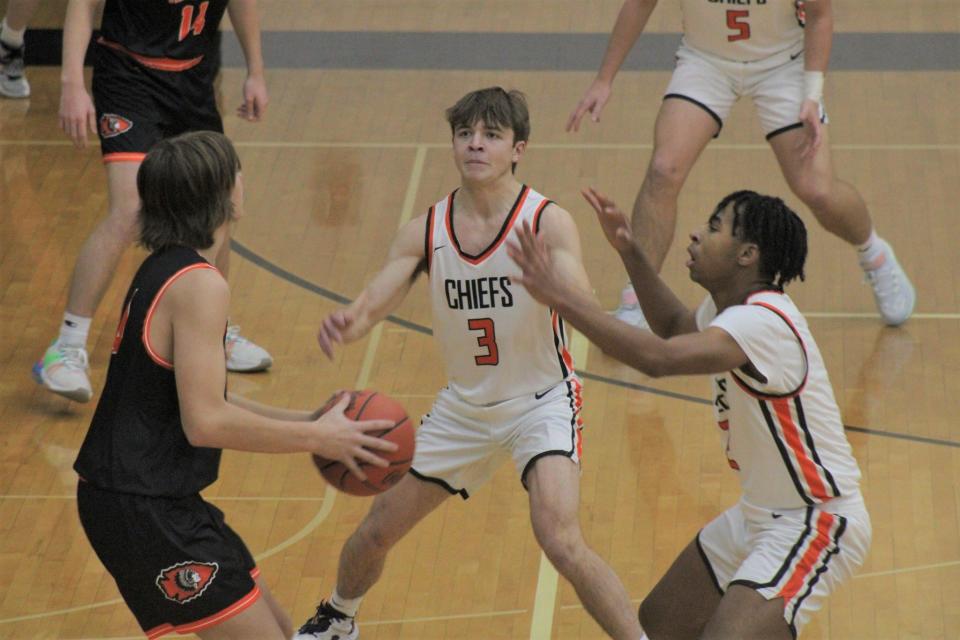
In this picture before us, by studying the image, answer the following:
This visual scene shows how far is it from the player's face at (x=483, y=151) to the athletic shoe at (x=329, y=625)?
4.52 ft

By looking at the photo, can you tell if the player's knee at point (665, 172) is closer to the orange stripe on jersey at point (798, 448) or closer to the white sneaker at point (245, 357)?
the white sneaker at point (245, 357)

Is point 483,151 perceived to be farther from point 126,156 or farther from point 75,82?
point 126,156

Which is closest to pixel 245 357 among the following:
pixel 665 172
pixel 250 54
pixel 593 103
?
pixel 250 54

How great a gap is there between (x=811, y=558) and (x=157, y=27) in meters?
→ 3.76

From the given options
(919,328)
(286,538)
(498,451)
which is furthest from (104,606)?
(919,328)

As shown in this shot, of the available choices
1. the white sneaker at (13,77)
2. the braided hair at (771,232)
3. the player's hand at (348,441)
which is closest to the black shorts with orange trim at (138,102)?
the player's hand at (348,441)

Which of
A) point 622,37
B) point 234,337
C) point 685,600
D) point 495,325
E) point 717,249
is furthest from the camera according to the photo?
point 234,337

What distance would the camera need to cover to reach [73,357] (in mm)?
6684

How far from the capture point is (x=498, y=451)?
Answer: 4.98 metres

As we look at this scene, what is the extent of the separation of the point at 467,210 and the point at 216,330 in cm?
139

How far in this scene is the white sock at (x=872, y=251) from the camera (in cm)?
741

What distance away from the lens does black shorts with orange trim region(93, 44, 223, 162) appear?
668cm

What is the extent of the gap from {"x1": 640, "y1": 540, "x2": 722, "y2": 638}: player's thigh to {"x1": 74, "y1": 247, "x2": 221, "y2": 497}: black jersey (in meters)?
1.35

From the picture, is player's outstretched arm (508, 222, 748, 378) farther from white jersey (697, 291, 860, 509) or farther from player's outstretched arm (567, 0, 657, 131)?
player's outstretched arm (567, 0, 657, 131)
